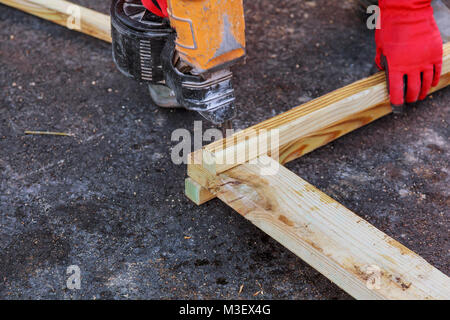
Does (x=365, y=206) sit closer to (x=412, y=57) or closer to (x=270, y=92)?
(x=412, y=57)

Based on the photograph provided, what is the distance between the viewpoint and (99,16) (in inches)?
110

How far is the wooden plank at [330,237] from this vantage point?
1.47 meters

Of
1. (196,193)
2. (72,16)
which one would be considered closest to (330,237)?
(196,193)

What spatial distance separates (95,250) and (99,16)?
144 cm

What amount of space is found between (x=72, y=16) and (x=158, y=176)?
47.4 inches

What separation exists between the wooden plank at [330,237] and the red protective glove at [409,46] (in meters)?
0.71

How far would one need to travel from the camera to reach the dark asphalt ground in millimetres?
1782

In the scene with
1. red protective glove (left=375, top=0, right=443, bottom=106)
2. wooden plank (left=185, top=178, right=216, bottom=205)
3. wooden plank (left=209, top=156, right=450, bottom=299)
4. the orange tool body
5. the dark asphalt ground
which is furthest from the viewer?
red protective glove (left=375, top=0, right=443, bottom=106)

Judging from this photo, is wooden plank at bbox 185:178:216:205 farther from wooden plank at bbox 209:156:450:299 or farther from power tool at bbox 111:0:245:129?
power tool at bbox 111:0:245:129

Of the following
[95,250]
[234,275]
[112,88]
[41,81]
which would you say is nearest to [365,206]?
[234,275]

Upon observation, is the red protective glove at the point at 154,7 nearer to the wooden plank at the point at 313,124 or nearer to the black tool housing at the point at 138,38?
the black tool housing at the point at 138,38

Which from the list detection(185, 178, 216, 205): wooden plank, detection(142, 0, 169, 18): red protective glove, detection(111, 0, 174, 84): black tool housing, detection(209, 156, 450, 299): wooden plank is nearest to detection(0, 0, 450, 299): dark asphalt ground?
detection(185, 178, 216, 205): wooden plank

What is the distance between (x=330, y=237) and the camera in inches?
63.0

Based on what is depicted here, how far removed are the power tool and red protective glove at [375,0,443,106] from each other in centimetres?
73
